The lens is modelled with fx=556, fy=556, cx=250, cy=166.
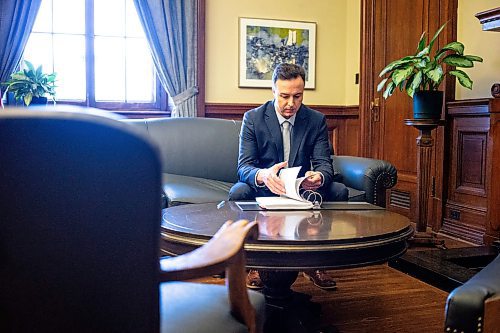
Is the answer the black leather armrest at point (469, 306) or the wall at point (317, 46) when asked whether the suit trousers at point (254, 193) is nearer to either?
the black leather armrest at point (469, 306)

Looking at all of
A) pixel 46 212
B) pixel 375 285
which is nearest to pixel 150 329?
pixel 46 212

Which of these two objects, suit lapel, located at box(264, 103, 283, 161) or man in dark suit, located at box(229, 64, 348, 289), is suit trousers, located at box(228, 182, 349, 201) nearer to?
man in dark suit, located at box(229, 64, 348, 289)

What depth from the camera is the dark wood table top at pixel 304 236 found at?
1.64 m

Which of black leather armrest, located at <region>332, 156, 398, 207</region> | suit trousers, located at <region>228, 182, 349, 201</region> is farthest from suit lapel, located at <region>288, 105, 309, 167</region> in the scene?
black leather armrest, located at <region>332, 156, 398, 207</region>

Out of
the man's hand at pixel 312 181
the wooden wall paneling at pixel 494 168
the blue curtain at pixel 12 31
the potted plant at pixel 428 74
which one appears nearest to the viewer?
the man's hand at pixel 312 181

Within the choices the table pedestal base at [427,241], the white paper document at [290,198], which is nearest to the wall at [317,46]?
the table pedestal base at [427,241]

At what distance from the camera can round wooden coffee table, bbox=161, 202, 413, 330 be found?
64.4 inches

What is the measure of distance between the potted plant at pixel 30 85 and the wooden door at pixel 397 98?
2.71 meters

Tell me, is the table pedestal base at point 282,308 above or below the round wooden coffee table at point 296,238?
below

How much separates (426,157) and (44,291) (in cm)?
337

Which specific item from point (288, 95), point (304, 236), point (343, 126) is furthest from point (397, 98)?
point (304, 236)

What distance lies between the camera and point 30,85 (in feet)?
13.4

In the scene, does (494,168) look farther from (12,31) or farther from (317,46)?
(12,31)

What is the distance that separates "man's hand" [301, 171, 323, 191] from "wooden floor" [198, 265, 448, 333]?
590 millimetres
